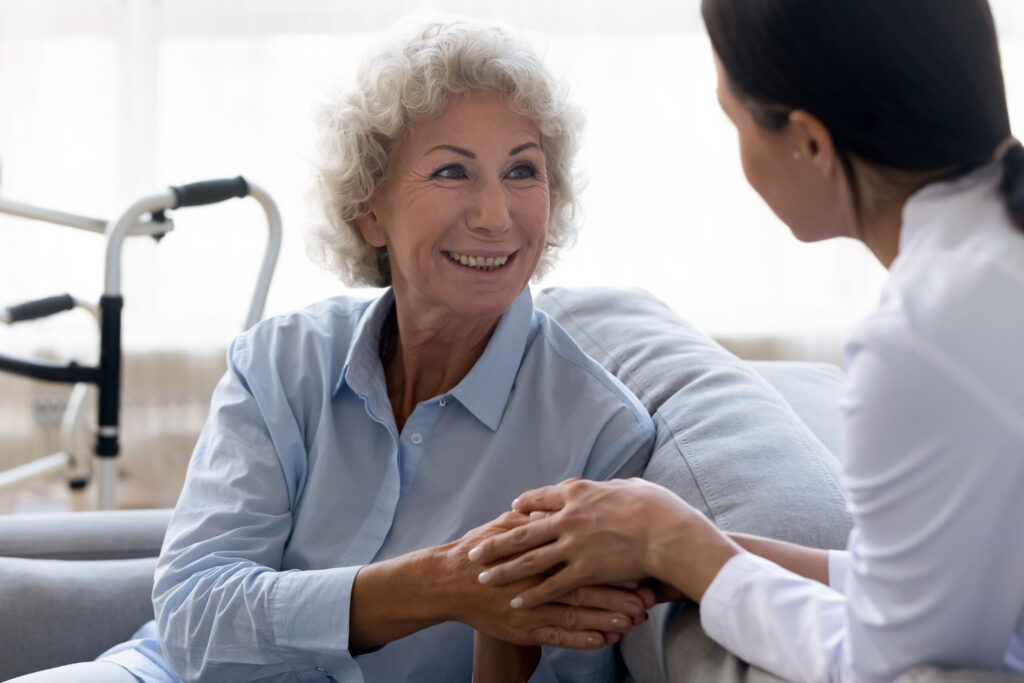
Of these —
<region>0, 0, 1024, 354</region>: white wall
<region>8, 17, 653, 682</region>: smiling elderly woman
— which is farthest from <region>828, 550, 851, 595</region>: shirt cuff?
<region>0, 0, 1024, 354</region>: white wall

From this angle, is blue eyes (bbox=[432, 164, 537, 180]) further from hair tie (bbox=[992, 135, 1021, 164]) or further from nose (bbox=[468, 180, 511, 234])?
hair tie (bbox=[992, 135, 1021, 164])

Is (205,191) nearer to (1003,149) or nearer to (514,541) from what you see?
(514,541)

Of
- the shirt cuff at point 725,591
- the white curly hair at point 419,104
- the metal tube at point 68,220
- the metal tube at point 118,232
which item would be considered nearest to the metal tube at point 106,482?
the metal tube at point 118,232

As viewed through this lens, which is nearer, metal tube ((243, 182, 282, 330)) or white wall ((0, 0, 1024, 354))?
metal tube ((243, 182, 282, 330))

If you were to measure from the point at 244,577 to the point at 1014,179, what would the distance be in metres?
0.94

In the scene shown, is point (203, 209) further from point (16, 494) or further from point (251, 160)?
point (16, 494)

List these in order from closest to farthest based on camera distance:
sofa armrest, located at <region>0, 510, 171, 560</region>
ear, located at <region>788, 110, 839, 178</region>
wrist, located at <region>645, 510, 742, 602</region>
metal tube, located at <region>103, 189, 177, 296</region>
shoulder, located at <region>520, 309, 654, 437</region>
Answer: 1. ear, located at <region>788, 110, 839, 178</region>
2. wrist, located at <region>645, 510, 742, 602</region>
3. shoulder, located at <region>520, 309, 654, 437</region>
4. sofa armrest, located at <region>0, 510, 171, 560</region>
5. metal tube, located at <region>103, 189, 177, 296</region>

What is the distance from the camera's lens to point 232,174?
3342 millimetres

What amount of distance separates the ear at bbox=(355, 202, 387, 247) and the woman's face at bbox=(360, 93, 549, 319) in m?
0.10

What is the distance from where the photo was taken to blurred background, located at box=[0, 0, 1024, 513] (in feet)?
10.8

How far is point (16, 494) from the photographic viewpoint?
352 centimetres

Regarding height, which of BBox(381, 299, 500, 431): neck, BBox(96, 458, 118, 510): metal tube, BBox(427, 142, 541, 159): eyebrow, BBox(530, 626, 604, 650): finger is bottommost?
BBox(96, 458, 118, 510): metal tube

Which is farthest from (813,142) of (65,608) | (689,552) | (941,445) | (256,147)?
(256,147)

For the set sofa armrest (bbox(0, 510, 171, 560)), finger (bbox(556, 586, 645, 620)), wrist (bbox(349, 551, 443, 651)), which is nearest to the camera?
finger (bbox(556, 586, 645, 620))
